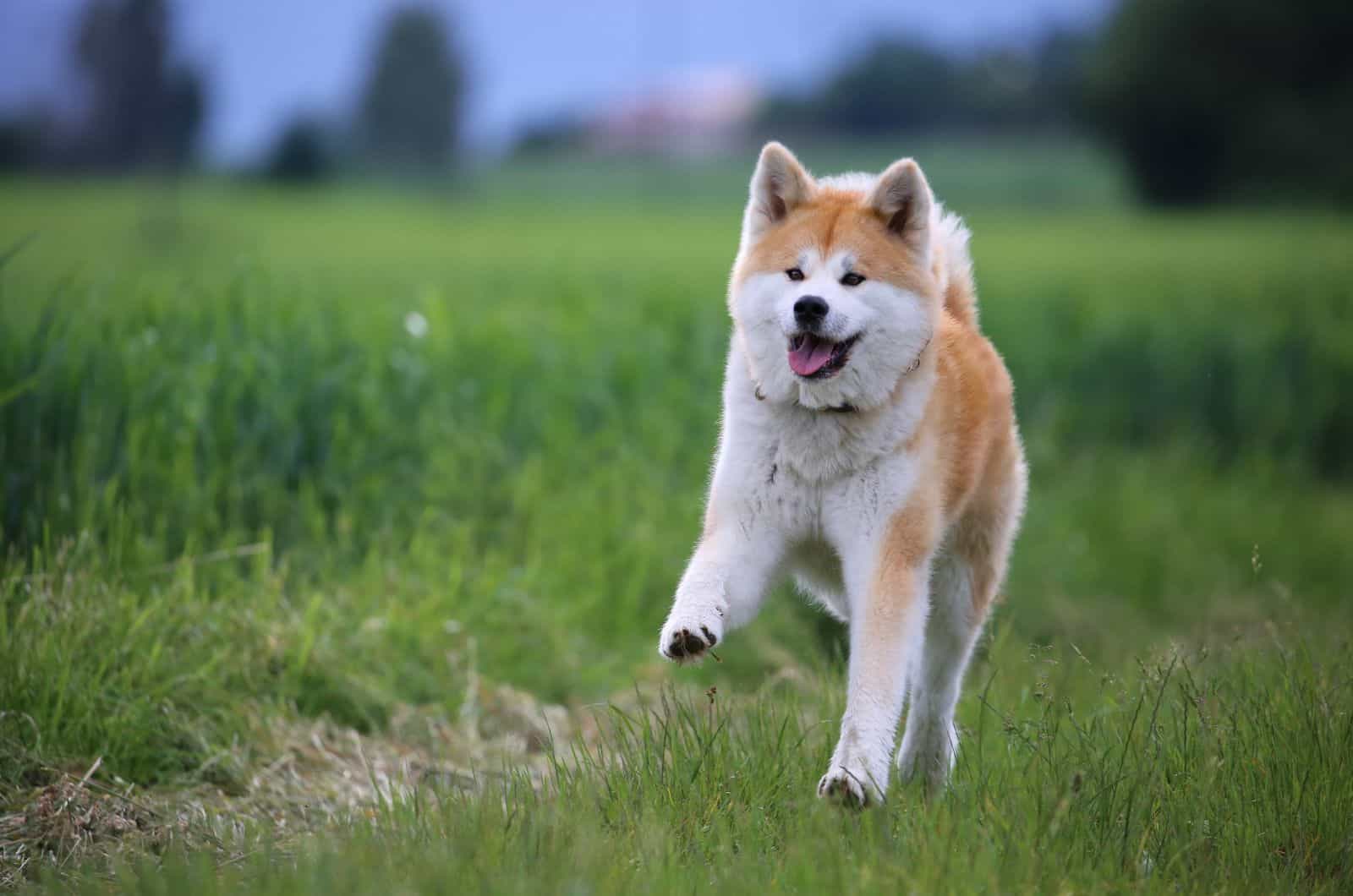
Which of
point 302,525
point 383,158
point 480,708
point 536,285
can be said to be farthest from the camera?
point 383,158

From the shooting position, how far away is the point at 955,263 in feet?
15.6

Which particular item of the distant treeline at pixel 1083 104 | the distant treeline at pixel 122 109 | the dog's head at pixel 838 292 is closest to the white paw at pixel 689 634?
the dog's head at pixel 838 292

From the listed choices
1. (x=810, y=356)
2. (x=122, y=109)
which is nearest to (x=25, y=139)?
(x=122, y=109)

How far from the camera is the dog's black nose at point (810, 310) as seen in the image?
385cm

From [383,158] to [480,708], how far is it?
2869cm

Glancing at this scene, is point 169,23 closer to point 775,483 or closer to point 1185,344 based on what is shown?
point 1185,344

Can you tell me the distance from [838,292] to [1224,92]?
2795 centimetres

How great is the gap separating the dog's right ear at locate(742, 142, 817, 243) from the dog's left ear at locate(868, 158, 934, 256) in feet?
0.80

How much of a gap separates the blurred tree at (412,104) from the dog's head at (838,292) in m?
28.0

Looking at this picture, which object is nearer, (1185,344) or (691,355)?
(691,355)

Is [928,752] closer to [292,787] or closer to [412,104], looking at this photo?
[292,787]

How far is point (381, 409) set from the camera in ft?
24.0

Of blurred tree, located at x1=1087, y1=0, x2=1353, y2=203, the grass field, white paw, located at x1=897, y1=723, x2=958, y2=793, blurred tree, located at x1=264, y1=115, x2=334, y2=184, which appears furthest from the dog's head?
blurred tree, located at x1=264, y1=115, x2=334, y2=184

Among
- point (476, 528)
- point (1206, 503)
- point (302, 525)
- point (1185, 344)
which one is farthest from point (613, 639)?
point (1185, 344)
